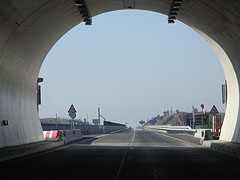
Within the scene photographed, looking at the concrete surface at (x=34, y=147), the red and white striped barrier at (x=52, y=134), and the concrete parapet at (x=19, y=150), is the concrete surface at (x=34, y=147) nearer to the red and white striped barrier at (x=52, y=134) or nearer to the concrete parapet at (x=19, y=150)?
the concrete parapet at (x=19, y=150)

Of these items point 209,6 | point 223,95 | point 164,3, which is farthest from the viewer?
point 223,95

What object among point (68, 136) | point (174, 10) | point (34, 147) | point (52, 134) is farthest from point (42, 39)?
point (68, 136)

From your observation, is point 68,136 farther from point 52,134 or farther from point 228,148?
point 228,148

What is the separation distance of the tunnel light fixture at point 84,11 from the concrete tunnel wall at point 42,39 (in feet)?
1.16

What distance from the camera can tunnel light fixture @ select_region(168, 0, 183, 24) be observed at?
24.7 m

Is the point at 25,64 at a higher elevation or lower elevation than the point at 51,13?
lower

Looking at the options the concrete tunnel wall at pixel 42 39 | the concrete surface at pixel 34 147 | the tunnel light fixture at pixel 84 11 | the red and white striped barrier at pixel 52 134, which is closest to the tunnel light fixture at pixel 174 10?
the concrete tunnel wall at pixel 42 39

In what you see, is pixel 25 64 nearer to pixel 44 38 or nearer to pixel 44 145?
pixel 44 38

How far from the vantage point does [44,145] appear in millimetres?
26500

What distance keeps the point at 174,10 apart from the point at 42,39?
7.99 meters

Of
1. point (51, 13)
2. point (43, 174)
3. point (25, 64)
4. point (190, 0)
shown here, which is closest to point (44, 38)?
point (25, 64)

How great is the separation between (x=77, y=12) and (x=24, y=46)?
3984mm

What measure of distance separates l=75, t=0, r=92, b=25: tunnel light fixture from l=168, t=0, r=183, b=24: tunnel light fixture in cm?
483

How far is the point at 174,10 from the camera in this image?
26.5 m
